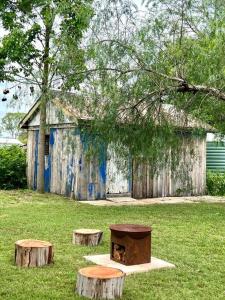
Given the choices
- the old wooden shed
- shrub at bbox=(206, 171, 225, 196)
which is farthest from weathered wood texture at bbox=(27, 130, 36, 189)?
shrub at bbox=(206, 171, 225, 196)

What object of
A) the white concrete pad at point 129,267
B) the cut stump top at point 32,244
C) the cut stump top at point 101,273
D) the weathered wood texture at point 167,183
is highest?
the weathered wood texture at point 167,183

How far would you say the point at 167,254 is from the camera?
6.52 metres

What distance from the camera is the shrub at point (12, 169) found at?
50.4 feet

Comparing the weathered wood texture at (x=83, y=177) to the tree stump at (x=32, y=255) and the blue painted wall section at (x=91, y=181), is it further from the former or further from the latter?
the tree stump at (x=32, y=255)

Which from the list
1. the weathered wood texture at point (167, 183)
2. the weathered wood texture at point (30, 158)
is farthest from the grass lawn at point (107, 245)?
the weathered wood texture at point (30, 158)

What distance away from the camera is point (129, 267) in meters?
5.73

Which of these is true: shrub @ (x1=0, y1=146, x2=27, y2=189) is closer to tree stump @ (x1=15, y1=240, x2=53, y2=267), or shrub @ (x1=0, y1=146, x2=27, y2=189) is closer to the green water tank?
the green water tank

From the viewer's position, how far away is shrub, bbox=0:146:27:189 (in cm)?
1536

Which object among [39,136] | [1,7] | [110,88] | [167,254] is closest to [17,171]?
[39,136]

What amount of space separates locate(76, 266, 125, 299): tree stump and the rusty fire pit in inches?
46.0

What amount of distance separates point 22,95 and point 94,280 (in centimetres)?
705

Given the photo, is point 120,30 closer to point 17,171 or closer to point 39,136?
point 39,136

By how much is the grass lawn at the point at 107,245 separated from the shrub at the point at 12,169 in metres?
2.61

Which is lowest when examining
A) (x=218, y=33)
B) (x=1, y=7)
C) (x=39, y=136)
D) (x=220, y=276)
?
(x=220, y=276)
